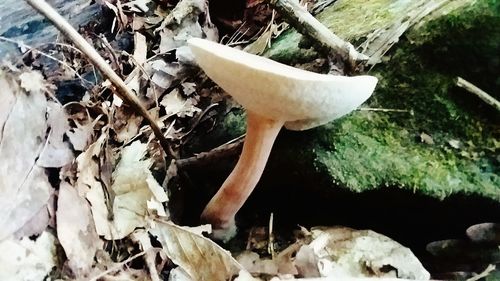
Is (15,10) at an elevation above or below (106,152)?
above

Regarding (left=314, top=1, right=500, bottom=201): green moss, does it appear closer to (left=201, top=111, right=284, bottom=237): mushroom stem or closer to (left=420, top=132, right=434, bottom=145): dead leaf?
(left=420, top=132, right=434, bottom=145): dead leaf

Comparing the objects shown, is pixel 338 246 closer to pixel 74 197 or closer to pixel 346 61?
pixel 346 61

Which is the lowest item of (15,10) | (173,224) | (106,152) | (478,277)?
(478,277)

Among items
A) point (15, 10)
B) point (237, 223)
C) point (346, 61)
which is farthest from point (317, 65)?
point (15, 10)

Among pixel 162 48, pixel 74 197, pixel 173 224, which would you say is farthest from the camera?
pixel 162 48

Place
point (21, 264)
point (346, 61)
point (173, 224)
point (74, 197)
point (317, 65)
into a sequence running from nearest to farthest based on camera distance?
point (21, 264) → point (74, 197) → point (173, 224) → point (346, 61) → point (317, 65)

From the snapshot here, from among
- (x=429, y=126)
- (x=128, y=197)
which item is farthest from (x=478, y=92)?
(x=128, y=197)

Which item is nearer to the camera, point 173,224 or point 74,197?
point 74,197
